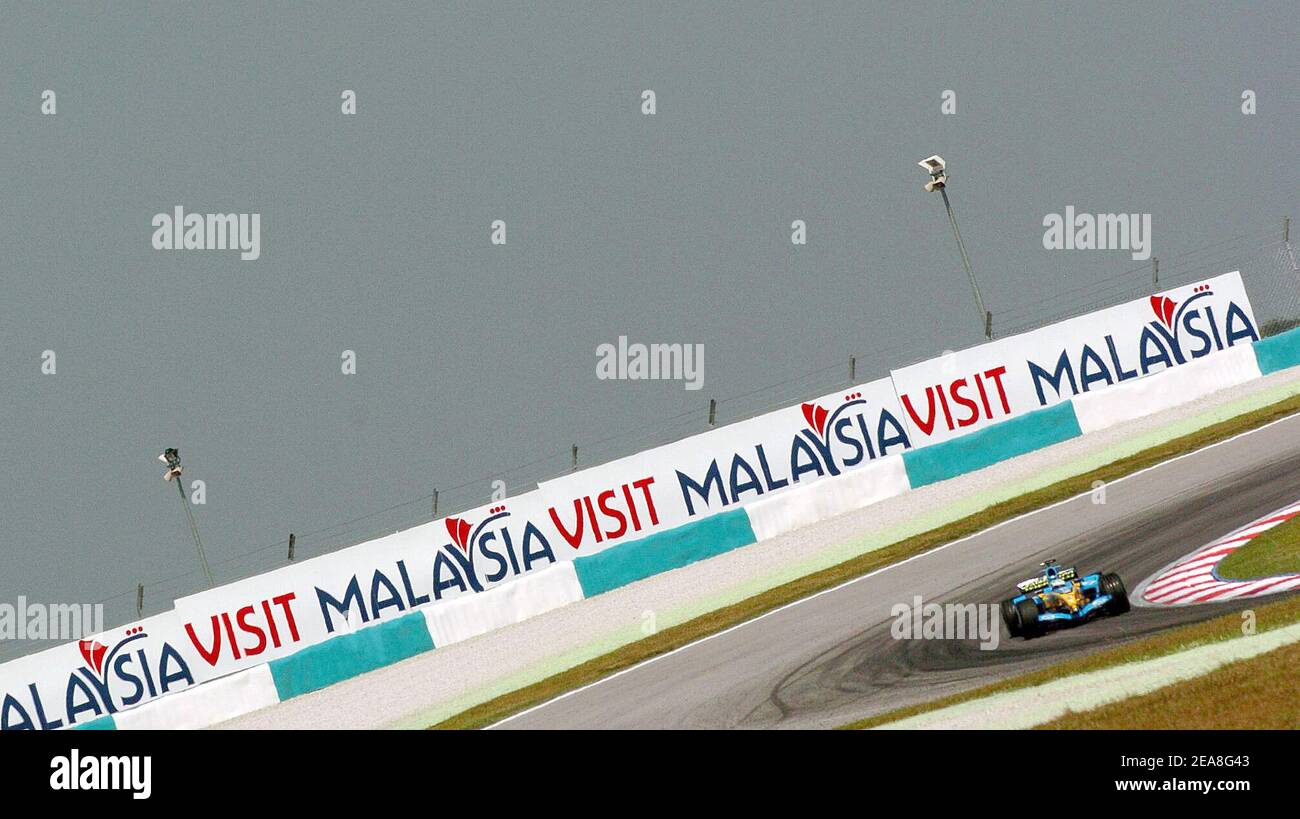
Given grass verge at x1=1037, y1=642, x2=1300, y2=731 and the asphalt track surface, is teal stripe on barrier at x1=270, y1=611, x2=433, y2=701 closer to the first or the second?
the asphalt track surface

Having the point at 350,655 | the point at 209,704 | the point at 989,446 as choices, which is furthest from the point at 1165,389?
the point at 209,704

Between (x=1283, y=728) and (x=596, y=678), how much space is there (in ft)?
26.8

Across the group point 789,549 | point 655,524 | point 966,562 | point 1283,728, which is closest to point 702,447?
point 655,524

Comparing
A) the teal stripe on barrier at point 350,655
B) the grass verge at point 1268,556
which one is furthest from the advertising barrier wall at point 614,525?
the grass verge at point 1268,556

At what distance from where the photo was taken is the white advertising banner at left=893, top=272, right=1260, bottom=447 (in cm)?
2266

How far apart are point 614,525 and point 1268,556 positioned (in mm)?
11458

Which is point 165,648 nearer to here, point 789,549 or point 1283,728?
point 789,549

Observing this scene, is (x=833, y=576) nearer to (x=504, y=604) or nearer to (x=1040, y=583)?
(x=1040, y=583)

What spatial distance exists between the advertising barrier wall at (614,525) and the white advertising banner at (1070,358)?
1.4 inches

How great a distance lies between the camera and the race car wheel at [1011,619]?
1158 centimetres

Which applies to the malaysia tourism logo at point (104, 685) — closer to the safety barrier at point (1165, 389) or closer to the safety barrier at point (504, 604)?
the safety barrier at point (504, 604)

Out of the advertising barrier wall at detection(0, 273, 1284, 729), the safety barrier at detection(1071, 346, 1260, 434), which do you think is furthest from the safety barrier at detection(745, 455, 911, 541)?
the safety barrier at detection(1071, 346, 1260, 434)

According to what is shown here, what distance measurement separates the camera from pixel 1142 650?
9875 millimetres
